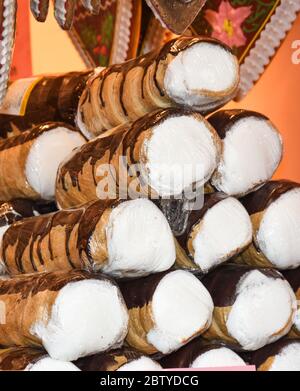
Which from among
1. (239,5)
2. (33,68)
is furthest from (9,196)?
(33,68)

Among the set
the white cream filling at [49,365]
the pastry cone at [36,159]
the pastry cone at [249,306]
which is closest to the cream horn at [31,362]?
the white cream filling at [49,365]

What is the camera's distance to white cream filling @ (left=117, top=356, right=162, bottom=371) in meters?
1.01

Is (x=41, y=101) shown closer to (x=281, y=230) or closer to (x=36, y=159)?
(x=36, y=159)

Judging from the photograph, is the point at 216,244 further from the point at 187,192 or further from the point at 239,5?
the point at 239,5

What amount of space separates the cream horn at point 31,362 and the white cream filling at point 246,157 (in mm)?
320

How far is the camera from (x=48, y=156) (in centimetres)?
125

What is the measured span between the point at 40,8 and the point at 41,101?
1.40ft

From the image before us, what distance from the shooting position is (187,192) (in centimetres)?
107

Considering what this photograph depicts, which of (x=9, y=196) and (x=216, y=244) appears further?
(x=9, y=196)

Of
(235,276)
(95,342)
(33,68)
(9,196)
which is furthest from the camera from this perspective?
(33,68)

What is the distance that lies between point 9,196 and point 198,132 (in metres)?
0.38

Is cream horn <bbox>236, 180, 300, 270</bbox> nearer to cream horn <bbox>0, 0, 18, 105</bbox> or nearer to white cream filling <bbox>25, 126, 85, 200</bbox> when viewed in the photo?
white cream filling <bbox>25, 126, 85, 200</bbox>

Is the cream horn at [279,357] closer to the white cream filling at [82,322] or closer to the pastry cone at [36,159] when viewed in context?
the white cream filling at [82,322]

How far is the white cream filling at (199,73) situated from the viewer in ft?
3.49
